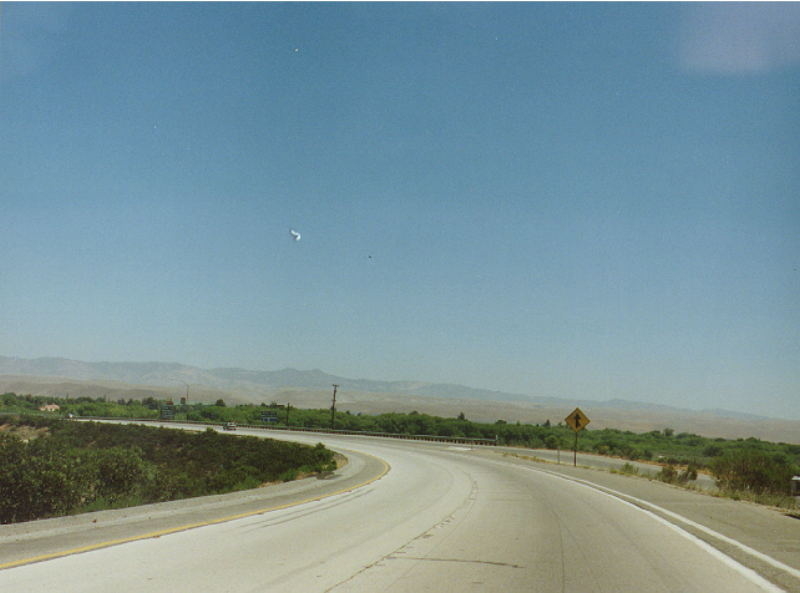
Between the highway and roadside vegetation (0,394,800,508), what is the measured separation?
9.60 metres

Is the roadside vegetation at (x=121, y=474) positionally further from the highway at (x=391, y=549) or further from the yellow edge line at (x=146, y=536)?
the highway at (x=391, y=549)

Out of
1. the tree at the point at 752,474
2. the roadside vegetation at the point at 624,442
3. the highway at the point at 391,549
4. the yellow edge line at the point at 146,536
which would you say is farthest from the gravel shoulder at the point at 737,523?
the yellow edge line at the point at 146,536

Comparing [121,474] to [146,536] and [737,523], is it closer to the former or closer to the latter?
[146,536]

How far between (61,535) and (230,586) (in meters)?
4.44

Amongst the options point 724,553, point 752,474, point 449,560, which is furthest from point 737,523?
point 752,474

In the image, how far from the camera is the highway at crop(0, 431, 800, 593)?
7.62 meters

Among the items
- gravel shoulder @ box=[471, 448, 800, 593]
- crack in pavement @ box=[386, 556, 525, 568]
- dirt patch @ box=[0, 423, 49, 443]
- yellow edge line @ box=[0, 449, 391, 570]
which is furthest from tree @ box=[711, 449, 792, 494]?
dirt patch @ box=[0, 423, 49, 443]

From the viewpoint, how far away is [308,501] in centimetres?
1666

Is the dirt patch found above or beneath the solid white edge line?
beneath

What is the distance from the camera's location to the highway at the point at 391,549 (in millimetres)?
7625

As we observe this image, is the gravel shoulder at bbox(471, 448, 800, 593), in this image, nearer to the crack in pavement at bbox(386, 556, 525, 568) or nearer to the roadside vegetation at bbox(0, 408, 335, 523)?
the crack in pavement at bbox(386, 556, 525, 568)

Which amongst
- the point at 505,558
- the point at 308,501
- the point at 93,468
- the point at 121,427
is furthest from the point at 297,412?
the point at 505,558

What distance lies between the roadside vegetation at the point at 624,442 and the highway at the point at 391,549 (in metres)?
9.60

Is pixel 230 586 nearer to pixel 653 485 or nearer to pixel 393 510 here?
pixel 393 510
